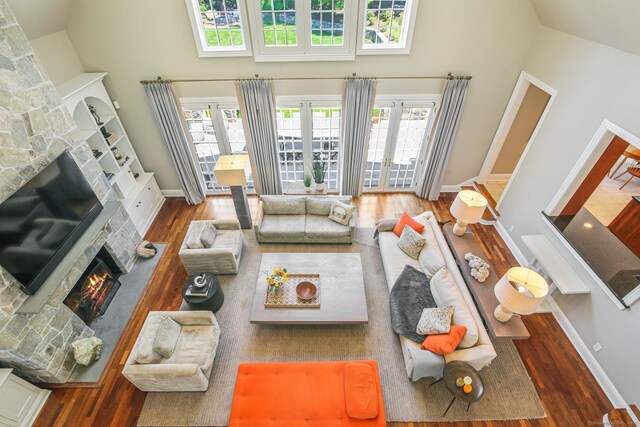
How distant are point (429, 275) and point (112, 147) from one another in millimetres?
6140

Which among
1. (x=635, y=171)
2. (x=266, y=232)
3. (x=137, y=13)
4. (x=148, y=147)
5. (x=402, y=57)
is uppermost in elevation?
(x=137, y=13)

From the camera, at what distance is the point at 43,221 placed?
3.55m

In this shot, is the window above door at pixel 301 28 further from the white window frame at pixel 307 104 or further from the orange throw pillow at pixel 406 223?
the orange throw pillow at pixel 406 223

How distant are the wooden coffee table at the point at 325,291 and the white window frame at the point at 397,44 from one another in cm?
346

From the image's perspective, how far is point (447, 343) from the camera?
3555 mm

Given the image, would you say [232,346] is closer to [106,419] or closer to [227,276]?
[227,276]

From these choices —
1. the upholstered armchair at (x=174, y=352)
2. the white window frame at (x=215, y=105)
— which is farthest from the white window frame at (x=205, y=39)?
the upholstered armchair at (x=174, y=352)

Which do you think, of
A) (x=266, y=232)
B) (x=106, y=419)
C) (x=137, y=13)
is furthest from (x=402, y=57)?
(x=106, y=419)

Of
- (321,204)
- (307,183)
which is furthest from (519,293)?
(307,183)

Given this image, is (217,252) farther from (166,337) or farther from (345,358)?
(345,358)

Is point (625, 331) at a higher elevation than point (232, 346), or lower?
higher

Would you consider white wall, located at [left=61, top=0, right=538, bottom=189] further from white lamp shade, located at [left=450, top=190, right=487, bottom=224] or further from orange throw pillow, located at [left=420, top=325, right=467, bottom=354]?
orange throw pillow, located at [left=420, top=325, right=467, bottom=354]

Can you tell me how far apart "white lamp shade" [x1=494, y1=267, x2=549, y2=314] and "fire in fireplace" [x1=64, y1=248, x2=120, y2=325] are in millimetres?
5551

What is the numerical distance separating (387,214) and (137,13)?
219 inches
